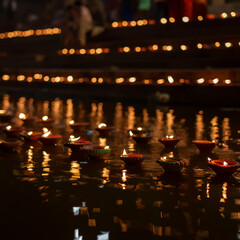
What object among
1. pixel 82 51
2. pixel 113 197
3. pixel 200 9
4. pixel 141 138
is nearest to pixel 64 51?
pixel 82 51

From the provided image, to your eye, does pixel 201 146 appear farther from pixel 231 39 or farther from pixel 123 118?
pixel 231 39

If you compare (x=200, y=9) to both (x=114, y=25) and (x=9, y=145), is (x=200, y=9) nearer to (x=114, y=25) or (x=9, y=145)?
(x=114, y=25)

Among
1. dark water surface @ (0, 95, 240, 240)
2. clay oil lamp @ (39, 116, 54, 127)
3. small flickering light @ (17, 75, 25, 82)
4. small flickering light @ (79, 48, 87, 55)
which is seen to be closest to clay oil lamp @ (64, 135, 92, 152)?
dark water surface @ (0, 95, 240, 240)

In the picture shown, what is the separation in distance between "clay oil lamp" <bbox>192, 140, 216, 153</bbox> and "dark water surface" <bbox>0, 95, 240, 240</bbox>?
75 mm

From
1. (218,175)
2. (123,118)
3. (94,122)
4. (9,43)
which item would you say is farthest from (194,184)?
(9,43)

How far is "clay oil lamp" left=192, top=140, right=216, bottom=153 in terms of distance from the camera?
468 centimetres

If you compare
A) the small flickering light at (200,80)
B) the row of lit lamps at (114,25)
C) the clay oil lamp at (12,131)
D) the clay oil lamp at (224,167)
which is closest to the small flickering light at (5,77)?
the row of lit lamps at (114,25)

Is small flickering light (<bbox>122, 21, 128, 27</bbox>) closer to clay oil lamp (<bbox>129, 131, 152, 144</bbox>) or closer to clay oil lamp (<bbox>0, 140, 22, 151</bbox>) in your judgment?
clay oil lamp (<bbox>129, 131, 152, 144</bbox>)

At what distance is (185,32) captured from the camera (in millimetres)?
12836

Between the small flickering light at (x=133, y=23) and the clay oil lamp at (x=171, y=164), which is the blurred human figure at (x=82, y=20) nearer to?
the small flickering light at (x=133, y=23)

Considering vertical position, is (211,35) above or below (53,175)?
above

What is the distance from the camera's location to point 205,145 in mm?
4695

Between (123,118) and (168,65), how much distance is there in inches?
206

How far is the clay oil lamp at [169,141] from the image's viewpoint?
4.93 meters
